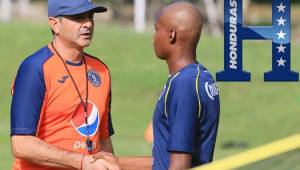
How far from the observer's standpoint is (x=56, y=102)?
256 inches

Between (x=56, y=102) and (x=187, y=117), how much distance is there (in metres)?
1.18

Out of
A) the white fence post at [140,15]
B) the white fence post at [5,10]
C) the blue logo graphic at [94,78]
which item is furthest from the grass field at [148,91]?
the blue logo graphic at [94,78]

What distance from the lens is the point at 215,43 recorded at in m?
26.8

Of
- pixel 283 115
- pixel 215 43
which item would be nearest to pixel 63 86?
pixel 283 115

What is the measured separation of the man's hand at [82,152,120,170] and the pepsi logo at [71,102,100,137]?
1.13ft

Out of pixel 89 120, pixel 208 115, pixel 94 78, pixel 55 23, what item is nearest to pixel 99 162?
pixel 89 120

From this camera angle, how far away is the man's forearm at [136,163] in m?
6.16

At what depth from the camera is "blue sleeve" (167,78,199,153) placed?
5547 millimetres

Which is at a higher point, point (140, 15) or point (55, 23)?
point (55, 23)

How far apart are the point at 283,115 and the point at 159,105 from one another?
15.3 metres

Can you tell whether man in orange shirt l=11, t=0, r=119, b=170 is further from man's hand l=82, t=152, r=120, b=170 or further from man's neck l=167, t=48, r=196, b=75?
man's neck l=167, t=48, r=196, b=75

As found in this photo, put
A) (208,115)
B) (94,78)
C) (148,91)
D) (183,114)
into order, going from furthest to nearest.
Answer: (148,91) → (94,78) → (208,115) → (183,114)

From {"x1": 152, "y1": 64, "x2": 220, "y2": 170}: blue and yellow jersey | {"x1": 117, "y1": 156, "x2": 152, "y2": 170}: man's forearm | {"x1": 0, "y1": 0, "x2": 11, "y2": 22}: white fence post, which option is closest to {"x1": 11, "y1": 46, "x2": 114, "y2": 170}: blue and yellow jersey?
{"x1": 117, "y1": 156, "x2": 152, "y2": 170}: man's forearm

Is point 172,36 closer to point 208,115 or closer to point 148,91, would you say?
point 208,115
